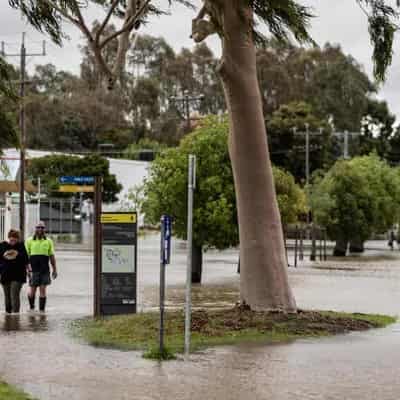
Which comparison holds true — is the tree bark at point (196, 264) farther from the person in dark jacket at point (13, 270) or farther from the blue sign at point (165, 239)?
the blue sign at point (165, 239)

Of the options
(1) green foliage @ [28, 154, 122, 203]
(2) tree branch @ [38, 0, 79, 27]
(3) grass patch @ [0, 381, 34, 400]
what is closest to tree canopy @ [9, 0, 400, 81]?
(2) tree branch @ [38, 0, 79, 27]

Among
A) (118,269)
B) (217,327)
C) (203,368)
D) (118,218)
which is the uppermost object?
(118,218)

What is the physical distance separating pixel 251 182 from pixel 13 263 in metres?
4.89

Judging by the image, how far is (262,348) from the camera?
1420 centimetres

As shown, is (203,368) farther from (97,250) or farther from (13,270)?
(13,270)

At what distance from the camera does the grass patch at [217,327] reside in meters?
14.8

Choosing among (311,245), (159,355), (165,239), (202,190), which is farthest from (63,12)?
(311,245)

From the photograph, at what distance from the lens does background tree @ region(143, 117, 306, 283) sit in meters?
29.2

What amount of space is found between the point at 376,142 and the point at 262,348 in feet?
270

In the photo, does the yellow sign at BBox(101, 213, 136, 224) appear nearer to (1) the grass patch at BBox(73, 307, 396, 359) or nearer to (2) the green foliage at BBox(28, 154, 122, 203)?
(1) the grass patch at BBox(73, 307, 396, 359)

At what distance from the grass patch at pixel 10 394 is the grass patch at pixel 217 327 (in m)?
3.46

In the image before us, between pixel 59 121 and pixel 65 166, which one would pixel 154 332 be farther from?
pixel 59 121

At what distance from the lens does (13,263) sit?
64.4 ft

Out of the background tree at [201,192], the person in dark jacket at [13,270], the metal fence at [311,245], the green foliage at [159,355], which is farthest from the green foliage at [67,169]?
the green foliage at [159,355]
